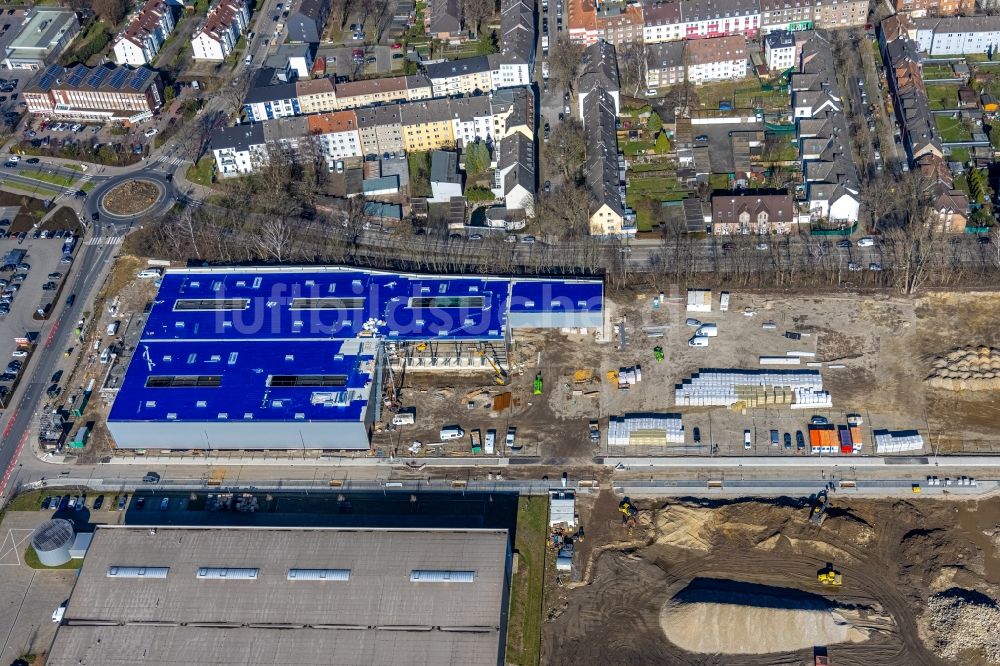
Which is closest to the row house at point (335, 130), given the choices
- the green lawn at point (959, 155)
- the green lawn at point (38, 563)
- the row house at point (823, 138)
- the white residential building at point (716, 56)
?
the white residential building at point (716, 56)

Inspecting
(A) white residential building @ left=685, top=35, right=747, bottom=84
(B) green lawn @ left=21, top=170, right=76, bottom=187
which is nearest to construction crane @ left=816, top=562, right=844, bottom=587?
(A) white residential building @ left=685, top=35, right=747, bottom=84

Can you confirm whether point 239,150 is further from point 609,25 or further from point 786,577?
point 786,577

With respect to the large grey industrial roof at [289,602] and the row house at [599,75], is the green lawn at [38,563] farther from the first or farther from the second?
the row house at [599,75]

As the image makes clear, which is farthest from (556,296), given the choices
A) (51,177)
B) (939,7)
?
(939,7)

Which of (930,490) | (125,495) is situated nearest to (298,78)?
(125,495)

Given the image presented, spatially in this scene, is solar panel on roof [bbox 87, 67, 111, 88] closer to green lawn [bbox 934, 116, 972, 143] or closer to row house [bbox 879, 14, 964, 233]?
row house [bbox 879, 14, 964, 233]

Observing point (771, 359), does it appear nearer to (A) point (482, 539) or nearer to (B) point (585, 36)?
(A) point (482, 539)
